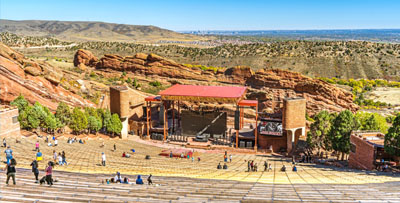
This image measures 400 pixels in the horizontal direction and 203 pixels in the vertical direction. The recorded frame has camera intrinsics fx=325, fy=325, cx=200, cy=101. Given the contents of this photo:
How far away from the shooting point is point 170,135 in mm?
45844

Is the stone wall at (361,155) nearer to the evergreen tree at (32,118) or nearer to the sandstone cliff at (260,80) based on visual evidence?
the sandstone cliff at (260,80)

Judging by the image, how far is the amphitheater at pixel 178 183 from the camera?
16.2 meters

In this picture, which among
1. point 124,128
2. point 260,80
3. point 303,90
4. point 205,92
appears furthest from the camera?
point 260,80

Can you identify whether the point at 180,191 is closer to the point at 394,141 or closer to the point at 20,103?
the point at 394,141

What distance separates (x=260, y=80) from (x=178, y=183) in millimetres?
37826

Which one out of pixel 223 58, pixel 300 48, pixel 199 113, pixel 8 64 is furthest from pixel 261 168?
pixel 300 48

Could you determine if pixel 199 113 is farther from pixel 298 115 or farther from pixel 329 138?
pixel 329 138

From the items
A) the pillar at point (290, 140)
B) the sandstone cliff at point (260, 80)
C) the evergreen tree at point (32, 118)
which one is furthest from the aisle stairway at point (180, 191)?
the sandstone cliff at point (260, 80)

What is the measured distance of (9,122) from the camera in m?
32.1

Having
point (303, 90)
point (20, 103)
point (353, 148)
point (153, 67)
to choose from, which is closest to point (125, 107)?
point (20, 103)

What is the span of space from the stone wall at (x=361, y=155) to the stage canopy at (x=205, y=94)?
1399 cm

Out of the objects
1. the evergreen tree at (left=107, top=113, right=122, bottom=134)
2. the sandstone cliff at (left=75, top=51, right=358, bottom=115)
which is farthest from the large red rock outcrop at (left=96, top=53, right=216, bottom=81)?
the evergreen tree at (left=107, top=113, right=122, bottom=134)

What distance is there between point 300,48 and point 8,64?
→ 315 feet

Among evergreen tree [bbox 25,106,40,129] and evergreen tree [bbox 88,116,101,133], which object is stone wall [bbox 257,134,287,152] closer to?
evergreen tree [bbox 88,116,101,133]
